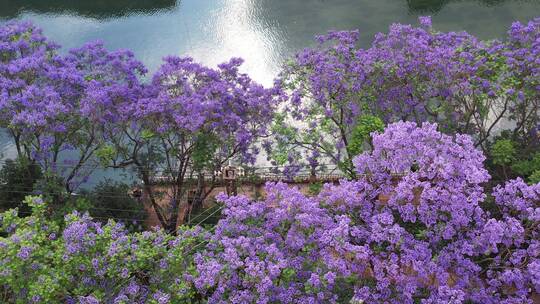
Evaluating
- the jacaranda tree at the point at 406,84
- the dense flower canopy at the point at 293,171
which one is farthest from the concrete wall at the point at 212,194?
the jacaranda tree at the point at 406,84

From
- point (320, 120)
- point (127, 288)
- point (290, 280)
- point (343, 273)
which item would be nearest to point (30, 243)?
point (127, 288)

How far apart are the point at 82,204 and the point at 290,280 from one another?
6.91 meters

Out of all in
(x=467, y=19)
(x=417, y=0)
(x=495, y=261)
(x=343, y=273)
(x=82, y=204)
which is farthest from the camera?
(x=417, y=0)

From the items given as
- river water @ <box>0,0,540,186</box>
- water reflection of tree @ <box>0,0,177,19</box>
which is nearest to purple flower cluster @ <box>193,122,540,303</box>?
river water @ <box>0,0,540,186</box>

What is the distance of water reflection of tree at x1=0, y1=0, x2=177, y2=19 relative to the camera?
90.6 ft

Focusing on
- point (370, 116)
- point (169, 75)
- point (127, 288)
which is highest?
point (169, 75)

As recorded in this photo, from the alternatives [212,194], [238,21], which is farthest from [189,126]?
[238,21]

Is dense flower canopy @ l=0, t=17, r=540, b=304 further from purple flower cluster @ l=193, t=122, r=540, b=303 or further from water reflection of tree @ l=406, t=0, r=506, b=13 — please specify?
water reflection of tree @ l=406, t=0, r=506, b=13

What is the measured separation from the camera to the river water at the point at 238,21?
78.9 feet

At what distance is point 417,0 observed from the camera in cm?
2673

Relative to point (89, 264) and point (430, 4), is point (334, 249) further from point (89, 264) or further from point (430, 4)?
point (430, 4)

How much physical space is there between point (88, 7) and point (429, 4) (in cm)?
1705

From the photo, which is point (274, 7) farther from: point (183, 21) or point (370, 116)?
point (370, 116)

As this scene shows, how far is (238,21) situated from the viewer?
26.5 m
